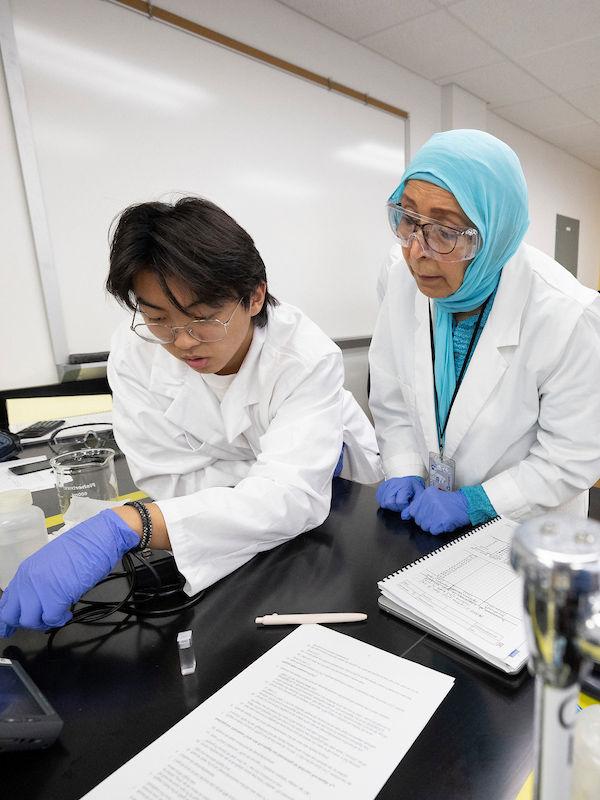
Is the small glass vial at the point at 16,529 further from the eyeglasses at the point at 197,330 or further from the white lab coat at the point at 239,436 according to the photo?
the eyeglasses at the point at 197,330

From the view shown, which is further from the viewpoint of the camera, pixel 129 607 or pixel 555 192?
pixel 555 192

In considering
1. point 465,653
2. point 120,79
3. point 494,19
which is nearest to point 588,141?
point 494,19

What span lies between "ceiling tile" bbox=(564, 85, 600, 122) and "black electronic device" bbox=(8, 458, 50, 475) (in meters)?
4.68

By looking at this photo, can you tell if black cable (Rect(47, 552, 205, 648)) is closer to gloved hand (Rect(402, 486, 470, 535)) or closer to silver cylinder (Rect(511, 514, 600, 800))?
gloved hand (Rect(402, 486, 470, 535))

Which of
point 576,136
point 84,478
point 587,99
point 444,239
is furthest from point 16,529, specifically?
point 576,136

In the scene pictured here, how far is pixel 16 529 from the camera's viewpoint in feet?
2.85

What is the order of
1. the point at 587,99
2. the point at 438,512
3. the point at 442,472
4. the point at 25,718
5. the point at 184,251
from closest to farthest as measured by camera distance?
the point at 25,718 → the point at 184,251 → the point at 438,512 → the point at 442,472 → the point at 587,99

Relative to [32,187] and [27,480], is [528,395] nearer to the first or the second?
[27,480]

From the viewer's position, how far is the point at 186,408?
1.19 meters

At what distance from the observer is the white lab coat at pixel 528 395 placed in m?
1.11

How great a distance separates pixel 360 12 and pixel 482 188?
2443 mm

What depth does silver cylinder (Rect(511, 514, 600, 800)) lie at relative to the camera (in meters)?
0.21

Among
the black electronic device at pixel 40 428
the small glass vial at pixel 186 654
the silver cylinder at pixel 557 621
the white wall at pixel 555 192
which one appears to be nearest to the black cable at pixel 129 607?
the small glass vial at pixel 186 654

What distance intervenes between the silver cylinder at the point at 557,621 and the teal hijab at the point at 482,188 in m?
0.98
